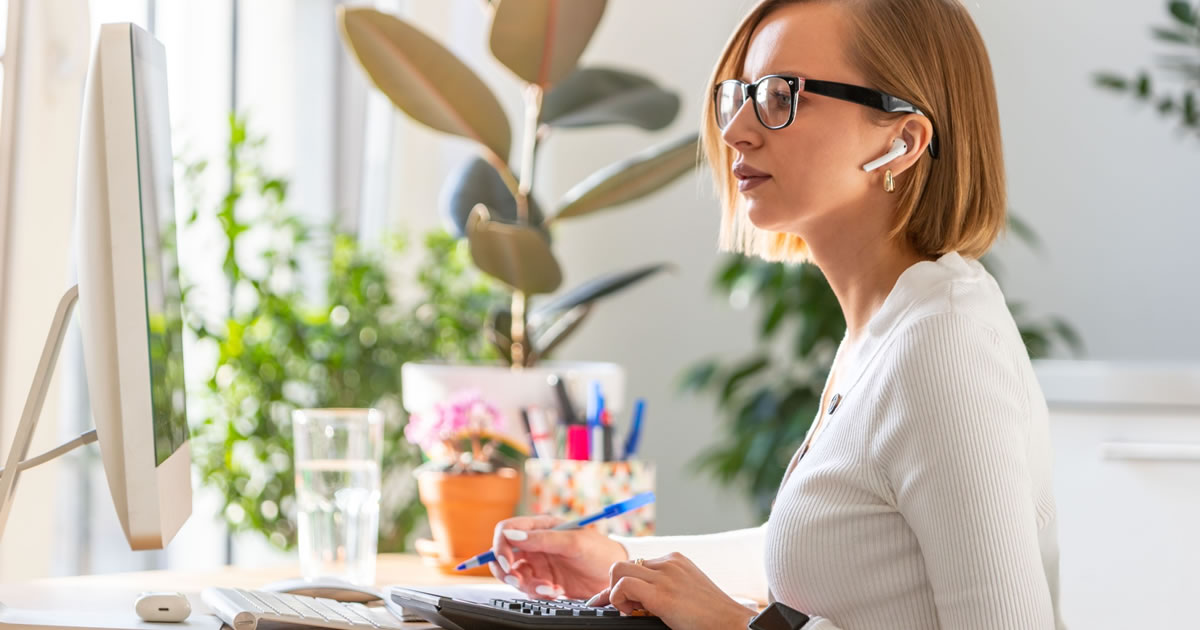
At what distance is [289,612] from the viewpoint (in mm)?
889

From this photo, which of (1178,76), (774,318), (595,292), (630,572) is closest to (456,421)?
(595,292)

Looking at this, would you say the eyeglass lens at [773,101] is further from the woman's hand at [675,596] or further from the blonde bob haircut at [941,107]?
the woman's hand at [675,596]

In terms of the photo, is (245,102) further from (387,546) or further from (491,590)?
(491,590)

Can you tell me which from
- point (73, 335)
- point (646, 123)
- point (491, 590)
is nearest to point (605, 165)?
point (646, 123)

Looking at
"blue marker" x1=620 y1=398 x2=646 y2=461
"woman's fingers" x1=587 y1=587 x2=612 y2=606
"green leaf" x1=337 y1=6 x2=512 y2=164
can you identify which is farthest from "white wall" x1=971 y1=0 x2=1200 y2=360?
"woman's fingers" x1=587 y1=587 x2=612 y2=606

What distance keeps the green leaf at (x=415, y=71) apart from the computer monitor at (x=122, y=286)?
0.91 m

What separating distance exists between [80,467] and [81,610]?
1170mm

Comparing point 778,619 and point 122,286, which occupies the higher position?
point 122,286

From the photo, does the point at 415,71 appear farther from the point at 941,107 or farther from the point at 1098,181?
the point at 1098,181

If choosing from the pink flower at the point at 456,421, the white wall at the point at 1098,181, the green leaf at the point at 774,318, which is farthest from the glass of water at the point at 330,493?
the white wall at the point at 1098,181

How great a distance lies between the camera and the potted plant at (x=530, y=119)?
173cm

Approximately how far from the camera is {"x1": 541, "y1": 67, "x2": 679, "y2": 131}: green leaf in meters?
1.89

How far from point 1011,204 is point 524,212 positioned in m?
1.44

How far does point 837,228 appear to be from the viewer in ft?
3.32
